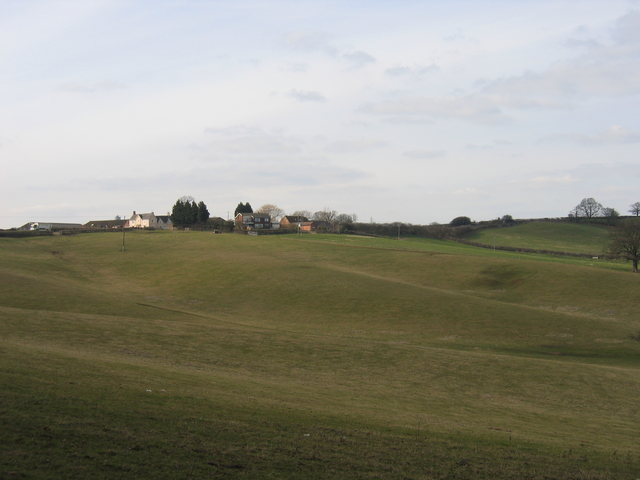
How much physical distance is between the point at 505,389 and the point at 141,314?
36.1 meters

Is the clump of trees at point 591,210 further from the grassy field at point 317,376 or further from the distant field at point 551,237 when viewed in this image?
the grassy field at point 317,376

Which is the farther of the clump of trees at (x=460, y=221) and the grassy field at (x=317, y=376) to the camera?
the clump of trees at (x=460, y=221)

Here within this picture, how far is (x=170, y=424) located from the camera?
49.5ft

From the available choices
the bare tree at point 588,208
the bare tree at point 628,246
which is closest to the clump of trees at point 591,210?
the bare tree at point 588,208

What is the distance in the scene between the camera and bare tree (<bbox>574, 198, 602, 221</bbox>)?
180000 mm

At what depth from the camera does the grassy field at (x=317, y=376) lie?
13.6 m

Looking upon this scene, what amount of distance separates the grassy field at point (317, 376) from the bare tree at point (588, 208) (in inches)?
4832

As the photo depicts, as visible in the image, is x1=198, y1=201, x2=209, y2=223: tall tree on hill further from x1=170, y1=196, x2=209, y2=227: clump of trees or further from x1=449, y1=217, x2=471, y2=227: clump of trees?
x1=449, y1=217, x2=471, y2=227: clump of trees

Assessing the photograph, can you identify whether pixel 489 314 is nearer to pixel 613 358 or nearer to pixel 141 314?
pixel 613 358

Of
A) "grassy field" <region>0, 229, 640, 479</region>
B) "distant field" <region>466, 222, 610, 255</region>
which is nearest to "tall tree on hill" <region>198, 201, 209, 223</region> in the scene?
"distant field" <region>466, 222, 610, 255</region>

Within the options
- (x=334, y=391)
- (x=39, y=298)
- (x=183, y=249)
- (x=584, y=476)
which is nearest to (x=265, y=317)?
(x=39, y=298)

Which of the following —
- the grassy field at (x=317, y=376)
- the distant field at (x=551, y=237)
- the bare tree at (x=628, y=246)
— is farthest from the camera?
the distant field at (x=551, y=237)

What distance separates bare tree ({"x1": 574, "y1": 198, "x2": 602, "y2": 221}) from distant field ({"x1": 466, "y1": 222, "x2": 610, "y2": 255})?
20.0 meters

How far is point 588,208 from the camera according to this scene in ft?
598
